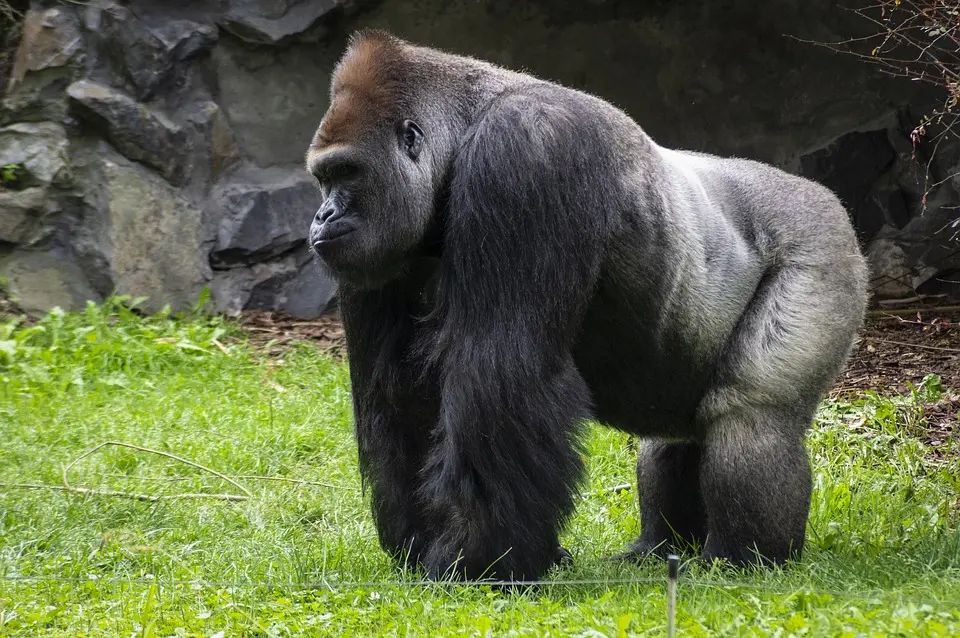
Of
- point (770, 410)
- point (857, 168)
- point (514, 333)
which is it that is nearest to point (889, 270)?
point (857, 168)

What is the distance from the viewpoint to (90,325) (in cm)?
714

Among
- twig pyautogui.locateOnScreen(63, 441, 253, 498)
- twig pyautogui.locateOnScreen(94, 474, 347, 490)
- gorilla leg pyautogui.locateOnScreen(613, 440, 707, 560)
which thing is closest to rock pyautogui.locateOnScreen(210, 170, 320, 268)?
twig pyautogui.locateOnScreen(63, 441, 253, 498)

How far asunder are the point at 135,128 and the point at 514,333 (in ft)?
16.9

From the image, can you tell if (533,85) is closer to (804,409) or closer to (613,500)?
(804,409)

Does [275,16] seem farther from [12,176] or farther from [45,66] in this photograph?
[12,176]

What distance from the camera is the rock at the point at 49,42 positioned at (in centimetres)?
753

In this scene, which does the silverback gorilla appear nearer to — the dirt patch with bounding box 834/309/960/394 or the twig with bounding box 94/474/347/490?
the twig with bounding box 94/474/347/490

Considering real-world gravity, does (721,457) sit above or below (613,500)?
above

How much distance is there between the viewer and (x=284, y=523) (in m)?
4.50

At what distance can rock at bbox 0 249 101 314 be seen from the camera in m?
7.40

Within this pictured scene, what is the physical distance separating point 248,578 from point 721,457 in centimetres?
156

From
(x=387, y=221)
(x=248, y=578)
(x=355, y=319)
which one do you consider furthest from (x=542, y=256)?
(x=248, y=578)

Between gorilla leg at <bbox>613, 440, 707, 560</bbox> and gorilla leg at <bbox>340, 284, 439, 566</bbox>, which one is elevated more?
gorilla leg at <bbox>340, 284, 439, 566</bbox>

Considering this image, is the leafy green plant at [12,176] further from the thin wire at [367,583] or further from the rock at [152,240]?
the thin wire at [367,583]
